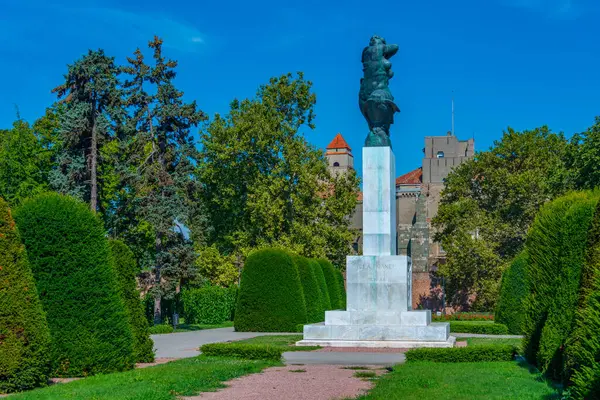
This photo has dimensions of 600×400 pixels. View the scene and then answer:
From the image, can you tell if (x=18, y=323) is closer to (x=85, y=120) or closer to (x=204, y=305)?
(x=85, y=120)

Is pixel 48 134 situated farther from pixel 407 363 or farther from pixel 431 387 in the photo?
pixel 431 387

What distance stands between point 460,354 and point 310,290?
1667cm

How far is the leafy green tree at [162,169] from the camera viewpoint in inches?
1356

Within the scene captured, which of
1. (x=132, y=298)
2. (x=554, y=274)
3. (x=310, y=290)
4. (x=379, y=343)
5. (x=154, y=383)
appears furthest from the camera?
(x=310, y=290)

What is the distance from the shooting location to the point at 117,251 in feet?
49.7

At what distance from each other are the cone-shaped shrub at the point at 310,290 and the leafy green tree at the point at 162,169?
247 inches

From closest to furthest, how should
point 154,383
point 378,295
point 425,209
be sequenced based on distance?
point 154,383
point 378,295
point 425,209

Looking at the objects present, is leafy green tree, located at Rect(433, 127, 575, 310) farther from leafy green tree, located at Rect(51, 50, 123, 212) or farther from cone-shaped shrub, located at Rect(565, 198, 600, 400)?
cone-shaped shrub, located at Rect(565, 198, 600, 400)

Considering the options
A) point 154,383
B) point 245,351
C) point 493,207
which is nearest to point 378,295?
point 245,351

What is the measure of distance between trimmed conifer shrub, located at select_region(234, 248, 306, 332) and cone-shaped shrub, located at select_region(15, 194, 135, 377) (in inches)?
602

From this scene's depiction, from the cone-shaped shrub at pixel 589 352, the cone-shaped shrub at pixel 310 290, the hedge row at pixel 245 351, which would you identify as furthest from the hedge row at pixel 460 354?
the cone-shaped shrub at pixel 310 290

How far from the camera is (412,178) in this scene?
8281 cm

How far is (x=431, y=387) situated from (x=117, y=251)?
23.3 ft

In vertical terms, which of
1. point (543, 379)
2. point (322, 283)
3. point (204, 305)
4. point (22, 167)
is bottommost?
point (543, 379)
